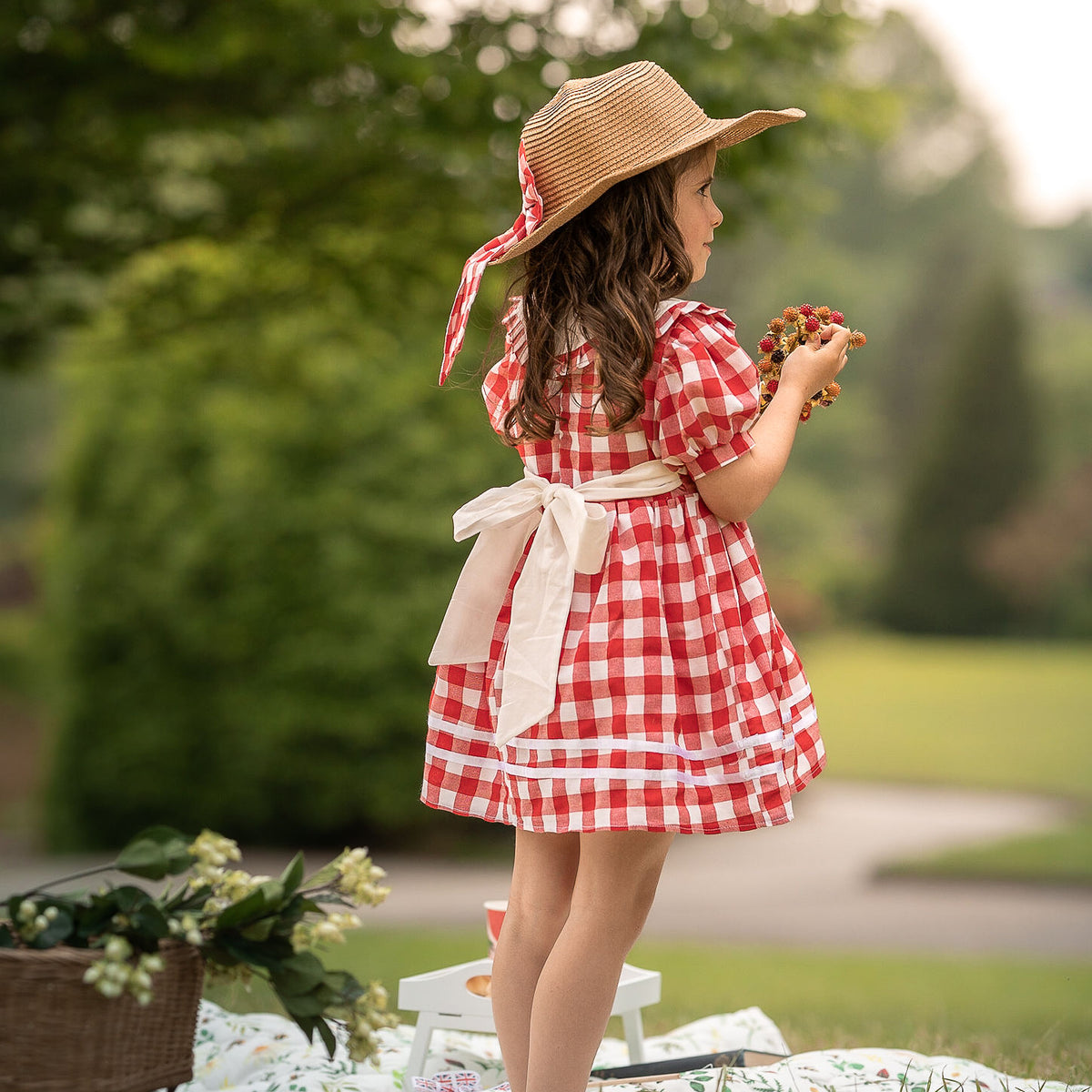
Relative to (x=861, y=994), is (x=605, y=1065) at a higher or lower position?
higher

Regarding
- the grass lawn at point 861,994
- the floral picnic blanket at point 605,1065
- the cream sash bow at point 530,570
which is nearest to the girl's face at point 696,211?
the cream sash bow at point 530,570

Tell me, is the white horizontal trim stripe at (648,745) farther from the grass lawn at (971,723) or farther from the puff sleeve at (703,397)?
the grass lawn at (971,723)

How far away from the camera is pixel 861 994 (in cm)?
449

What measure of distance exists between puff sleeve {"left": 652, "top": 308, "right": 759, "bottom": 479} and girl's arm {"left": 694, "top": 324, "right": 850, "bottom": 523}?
0.02 metres

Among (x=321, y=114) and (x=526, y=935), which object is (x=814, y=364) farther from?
(x=321, y=114)

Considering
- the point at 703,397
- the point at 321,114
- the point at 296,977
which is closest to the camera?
the point at 703,397

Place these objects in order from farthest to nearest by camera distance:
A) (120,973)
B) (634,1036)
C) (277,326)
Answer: (277,326), (634,1036), (120,973)

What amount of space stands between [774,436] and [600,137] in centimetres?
46

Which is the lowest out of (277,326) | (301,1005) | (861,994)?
(861,994)

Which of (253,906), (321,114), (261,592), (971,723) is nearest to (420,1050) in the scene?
(253,906)

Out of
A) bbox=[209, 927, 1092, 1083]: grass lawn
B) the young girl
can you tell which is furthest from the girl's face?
bbox=[209, 927, 1092, 1083]: grass lawn

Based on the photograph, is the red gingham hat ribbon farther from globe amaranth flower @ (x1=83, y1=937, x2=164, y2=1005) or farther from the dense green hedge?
the dense green hedge

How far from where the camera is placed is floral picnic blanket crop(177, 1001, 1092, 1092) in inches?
85.5

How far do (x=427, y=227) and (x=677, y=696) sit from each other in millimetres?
3306
